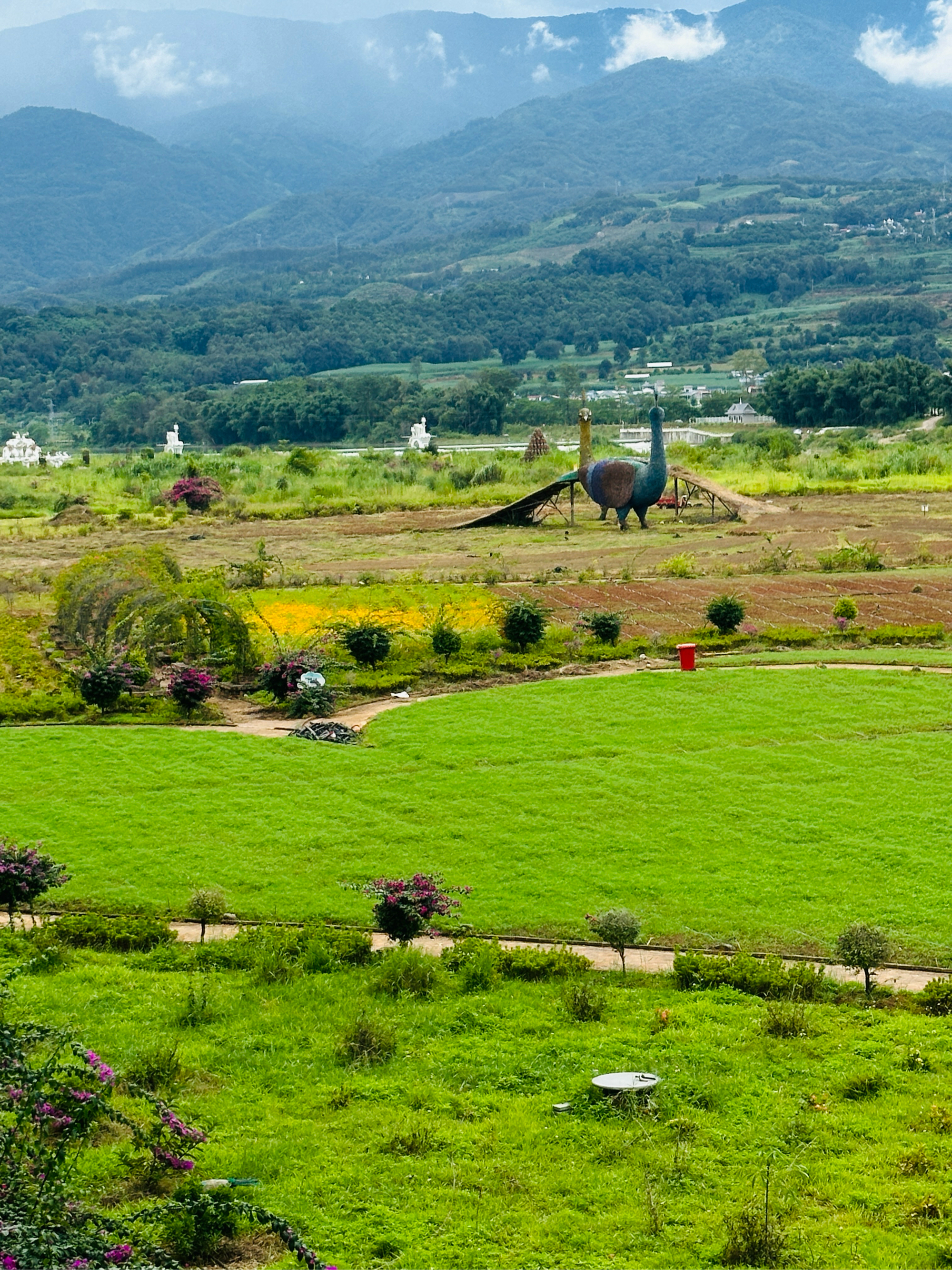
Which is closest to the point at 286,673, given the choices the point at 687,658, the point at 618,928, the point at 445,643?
the point at 445,643

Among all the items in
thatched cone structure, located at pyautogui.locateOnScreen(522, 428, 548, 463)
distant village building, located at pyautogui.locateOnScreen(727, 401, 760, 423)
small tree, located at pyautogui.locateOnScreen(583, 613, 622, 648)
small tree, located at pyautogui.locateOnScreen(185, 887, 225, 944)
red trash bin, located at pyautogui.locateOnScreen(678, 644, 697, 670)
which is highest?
distant village building, located at pyautogui.locateOnScreen(727, 401, 760, 423)

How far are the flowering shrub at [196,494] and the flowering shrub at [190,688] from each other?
2977 centimetres

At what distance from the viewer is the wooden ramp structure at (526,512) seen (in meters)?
42.0

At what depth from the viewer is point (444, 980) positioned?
40.4 ft

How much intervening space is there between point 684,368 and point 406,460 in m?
83.6

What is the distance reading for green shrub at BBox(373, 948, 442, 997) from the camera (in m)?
12.1

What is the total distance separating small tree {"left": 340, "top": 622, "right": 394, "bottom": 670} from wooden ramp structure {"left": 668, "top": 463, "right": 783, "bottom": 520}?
20.2 m

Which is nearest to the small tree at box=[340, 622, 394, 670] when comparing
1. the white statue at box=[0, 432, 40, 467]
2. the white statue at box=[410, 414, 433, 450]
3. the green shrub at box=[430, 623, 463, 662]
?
the green shrub at box=[430, 623, 463, 662]

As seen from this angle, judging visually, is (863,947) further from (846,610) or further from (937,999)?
(846,610)

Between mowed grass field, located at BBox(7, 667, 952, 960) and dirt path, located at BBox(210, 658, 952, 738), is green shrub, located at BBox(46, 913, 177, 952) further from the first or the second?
dirt path, located at BBox(210, 658, 952, 738)

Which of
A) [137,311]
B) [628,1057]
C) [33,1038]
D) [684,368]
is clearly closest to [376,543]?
[628,1057]

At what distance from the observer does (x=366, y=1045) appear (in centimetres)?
1093

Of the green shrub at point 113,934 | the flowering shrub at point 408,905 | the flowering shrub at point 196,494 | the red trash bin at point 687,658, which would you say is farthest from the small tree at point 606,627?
the flowering shrub at point 196,494

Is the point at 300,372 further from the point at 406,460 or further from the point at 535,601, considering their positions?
the point at 535,601
